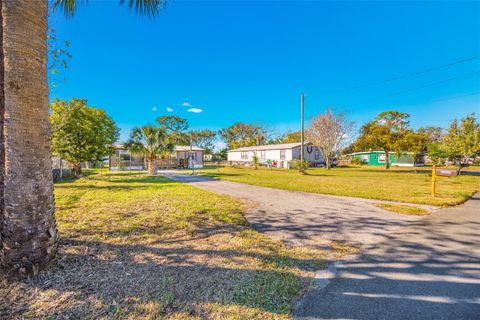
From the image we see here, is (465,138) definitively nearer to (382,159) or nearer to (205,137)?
(382,159)

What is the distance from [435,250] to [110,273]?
177 inches

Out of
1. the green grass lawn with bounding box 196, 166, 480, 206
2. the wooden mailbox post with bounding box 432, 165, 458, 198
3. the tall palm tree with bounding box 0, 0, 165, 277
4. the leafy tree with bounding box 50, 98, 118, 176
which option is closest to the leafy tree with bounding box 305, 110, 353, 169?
the green grass lawn with bounding box 196, 166, 480, 206

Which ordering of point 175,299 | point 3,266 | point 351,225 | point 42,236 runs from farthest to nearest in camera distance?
point 351,225, point 42,236, point 3,266, point 175,299

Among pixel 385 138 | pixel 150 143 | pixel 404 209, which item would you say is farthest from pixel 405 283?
pixel 385 138

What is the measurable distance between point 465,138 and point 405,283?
19667 mm

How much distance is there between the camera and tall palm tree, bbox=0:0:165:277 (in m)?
2.16

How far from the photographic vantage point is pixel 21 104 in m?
2.20

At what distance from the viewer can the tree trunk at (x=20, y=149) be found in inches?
85.2

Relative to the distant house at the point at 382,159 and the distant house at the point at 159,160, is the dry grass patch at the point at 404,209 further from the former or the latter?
the distant house at the point at 382,159

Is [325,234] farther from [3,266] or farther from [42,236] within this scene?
[3,266]

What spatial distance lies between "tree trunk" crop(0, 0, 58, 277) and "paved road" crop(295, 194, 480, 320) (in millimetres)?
2830

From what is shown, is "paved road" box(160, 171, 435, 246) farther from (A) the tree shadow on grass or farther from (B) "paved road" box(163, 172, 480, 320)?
(A) the tree shadow on grass

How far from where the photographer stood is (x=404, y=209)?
5.68 meters

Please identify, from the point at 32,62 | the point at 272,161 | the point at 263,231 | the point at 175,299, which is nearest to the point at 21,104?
the point at 32,62
